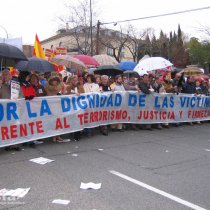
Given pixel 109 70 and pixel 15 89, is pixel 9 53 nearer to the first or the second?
pixel 15 89

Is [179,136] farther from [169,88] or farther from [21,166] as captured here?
[21,166]

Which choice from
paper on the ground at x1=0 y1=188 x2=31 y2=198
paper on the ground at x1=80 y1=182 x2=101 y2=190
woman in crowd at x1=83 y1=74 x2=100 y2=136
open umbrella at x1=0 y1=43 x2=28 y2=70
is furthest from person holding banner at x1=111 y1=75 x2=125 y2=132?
paper on the ground at x1=0 y1=188 x2=31 y2=198

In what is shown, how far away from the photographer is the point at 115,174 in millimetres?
6113

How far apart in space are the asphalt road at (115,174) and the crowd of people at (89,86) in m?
1.06

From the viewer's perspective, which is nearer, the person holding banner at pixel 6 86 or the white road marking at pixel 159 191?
the white road marking at pixel 159 191

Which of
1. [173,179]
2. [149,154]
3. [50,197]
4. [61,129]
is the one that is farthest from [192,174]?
[61,129]

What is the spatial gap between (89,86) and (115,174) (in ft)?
14.7

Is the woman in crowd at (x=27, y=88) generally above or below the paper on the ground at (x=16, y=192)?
above

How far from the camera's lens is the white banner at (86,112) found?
7969 mm

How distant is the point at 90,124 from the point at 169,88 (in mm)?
3908

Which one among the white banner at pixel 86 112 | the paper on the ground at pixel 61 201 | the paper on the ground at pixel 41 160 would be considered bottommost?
the paper on the ground at pixel 61 201

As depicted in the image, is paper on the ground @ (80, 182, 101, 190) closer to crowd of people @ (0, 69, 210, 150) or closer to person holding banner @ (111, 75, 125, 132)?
crowd of people @ (0, 69, 210, 150)

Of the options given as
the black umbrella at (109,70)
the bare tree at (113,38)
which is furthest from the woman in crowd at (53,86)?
the bare tree at (113,38)

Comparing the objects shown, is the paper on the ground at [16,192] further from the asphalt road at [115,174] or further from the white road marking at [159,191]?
the white road marking at [159,191]
